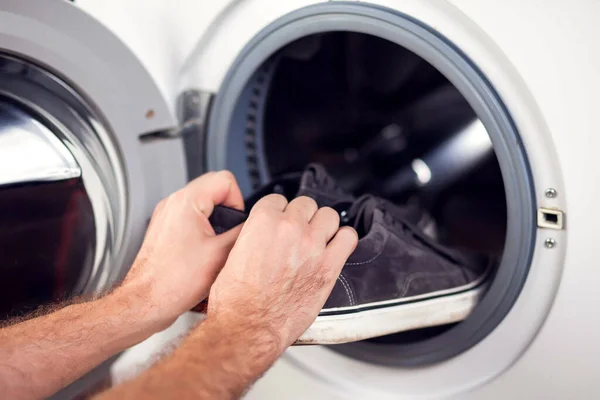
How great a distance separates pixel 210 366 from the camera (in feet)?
1.40

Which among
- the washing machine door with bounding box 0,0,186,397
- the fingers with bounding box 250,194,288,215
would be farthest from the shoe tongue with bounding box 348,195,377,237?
the washing machine door with bounding box 0,0,186,397

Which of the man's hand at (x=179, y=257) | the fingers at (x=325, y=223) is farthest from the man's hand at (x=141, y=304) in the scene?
the fingers at (x=325, y=223)

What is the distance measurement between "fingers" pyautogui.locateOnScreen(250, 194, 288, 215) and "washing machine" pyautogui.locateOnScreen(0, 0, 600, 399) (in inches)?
6.8

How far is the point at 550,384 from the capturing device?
546 mm

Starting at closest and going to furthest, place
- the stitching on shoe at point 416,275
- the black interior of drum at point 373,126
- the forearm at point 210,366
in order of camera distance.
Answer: the forearm at point 210,366 < the stitching on shoe at point 416,275 < the black interior of drum at point 373,126

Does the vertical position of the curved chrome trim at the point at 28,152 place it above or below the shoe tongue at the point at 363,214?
above

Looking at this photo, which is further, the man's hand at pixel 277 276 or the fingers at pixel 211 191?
the fingers at pixel 211 191

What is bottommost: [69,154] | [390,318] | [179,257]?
[390,318]

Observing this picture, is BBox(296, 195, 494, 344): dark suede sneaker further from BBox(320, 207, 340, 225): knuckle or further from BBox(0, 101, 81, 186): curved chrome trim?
BBox(0, 101, 81, 186): curved chrome trim

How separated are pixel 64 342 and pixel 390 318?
1.17ft

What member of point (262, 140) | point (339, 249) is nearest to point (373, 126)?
point (262, 140)

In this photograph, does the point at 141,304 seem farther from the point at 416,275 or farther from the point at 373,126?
the point at 373,126

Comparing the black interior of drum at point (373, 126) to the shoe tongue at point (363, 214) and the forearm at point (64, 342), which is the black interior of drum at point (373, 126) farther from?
the forearm at point (64, 342)

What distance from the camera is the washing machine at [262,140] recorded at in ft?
1.61
